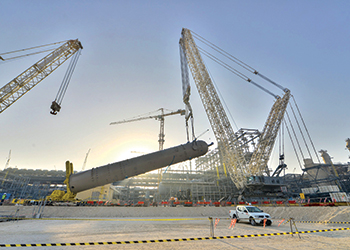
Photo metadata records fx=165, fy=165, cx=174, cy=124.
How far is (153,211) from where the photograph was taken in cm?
2108

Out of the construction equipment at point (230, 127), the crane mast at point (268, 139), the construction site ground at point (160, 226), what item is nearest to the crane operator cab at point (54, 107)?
the construction site ground at point (160, 226)

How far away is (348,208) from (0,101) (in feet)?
145

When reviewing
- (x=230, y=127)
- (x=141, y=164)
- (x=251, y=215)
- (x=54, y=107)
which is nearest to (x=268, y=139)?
(x=230, y=127)

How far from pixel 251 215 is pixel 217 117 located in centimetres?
2751

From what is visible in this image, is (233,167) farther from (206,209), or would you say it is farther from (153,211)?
(153,211)

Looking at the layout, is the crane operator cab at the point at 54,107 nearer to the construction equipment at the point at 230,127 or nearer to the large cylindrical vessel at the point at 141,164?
the large cylindrical vessel at the point at 141,164

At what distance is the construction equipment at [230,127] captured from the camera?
36.6 metres

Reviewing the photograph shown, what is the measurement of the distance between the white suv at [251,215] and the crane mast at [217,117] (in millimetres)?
22553

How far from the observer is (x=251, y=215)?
12.7 meters

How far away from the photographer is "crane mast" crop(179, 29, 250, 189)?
120ft

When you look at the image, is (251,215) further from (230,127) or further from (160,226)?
(230,127)

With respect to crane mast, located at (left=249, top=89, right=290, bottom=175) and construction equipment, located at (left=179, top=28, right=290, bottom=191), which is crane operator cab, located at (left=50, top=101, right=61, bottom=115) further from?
crane mast, located at (left=249, top=89, right=290, bottom=175)

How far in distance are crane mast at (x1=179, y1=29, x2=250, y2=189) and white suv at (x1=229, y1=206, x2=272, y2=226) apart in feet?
74.0

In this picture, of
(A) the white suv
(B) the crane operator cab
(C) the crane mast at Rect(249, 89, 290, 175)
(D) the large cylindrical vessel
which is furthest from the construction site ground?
(C) the crane mast at Rect(249, 89, 290, 175)
